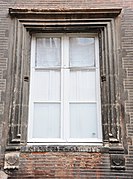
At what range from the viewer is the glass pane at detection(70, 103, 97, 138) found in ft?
A: 16.4

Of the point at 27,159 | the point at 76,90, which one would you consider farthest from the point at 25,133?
the point at 76,90

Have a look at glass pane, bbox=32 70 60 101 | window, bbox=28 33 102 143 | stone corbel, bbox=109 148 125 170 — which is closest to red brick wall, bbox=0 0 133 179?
stone corbel, bbox=109 148 125 170

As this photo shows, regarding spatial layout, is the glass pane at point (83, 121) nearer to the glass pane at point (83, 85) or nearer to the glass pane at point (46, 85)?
the glass pane at point (83, 85)

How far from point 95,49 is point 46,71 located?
3.44 feet

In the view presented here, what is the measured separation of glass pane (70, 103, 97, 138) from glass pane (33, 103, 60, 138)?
0.27 m

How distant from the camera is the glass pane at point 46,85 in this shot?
5.23 meters

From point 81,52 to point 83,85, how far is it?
0.68 meters

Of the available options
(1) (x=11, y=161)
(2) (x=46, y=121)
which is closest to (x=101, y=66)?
(2) (x=46, y=121)

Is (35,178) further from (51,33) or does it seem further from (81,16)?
(81,16)

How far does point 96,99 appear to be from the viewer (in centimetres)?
518

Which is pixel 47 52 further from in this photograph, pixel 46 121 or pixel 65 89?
pixel 46 121

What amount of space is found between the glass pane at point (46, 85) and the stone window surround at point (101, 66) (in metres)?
0.18

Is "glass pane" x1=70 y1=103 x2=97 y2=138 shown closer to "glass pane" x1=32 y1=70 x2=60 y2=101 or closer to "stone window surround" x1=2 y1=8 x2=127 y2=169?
"stone window surround" x1=2 y1=8 x2=127 y2=169

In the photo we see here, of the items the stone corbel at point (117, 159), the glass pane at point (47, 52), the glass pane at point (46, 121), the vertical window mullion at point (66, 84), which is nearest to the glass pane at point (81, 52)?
the vertical window mullion at point (66, 84)
